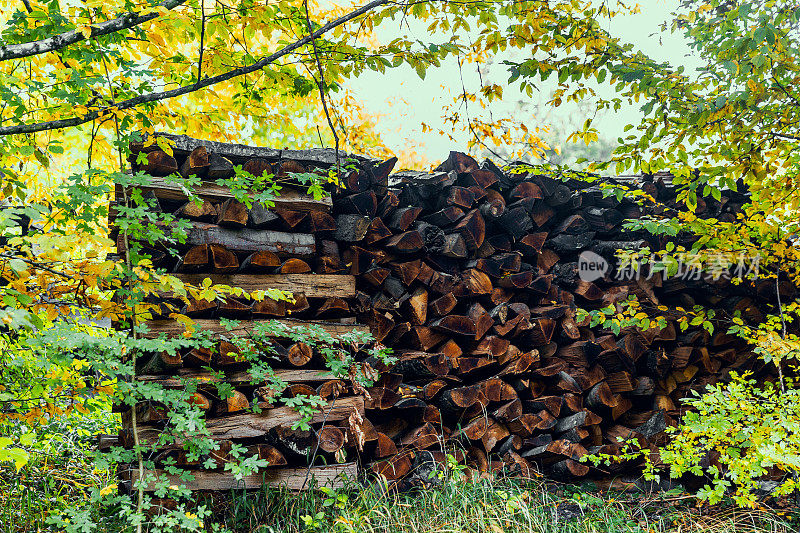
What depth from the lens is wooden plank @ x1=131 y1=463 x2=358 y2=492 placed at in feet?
7.63

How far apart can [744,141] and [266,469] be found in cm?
263

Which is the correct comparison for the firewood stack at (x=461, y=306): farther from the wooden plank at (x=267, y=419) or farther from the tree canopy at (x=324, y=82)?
the tree canopy at (x=324, y=82)

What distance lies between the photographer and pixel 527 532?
2252 millimetres

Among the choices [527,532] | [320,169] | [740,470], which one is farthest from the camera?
[320,169]

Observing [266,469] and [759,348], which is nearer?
[266,469]

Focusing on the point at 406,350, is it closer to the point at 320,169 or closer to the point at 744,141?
the point at 320,169

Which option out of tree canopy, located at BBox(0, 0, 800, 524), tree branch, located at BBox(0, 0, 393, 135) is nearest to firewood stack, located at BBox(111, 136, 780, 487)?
tree canopy, located at BBox(0, 0, 800, 524)

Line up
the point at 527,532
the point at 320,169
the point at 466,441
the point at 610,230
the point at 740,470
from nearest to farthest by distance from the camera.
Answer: the point at 527,532 → the point at 740,470 → the point at 320,169 → the point at 466,441 → the point at 610,230

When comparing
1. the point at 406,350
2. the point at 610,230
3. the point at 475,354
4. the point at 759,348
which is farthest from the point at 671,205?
the point at 406,350

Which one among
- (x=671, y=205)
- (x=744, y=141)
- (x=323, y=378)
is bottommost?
(x=323, y=378)

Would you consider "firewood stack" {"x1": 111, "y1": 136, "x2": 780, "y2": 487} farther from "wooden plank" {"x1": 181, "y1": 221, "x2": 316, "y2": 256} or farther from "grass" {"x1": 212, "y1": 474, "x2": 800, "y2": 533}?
"grass" {"x1": 212, "y1": 474, "x2": 800, "y2": 533}

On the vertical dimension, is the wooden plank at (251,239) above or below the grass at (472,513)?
above

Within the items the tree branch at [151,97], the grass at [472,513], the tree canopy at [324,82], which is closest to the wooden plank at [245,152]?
the tree canopy at [324,82]

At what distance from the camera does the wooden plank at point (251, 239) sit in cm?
251
